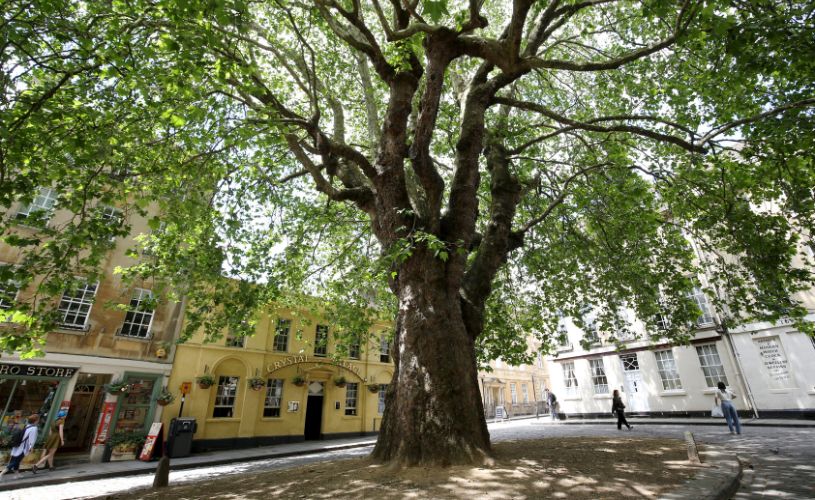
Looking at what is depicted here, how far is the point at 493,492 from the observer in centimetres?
455

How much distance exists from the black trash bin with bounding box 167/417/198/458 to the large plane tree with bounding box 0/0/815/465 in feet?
29.1

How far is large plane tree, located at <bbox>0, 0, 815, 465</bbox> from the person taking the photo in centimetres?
579

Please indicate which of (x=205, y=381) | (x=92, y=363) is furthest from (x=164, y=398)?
(x=92, y=363)

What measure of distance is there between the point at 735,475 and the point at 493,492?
3.90 metres

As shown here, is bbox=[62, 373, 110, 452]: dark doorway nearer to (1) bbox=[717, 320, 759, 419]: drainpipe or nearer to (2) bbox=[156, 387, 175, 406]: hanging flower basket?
(2) bbox=[156, 387, 175, 406]: hanging flower basket

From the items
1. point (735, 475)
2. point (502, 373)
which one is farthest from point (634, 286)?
point (502, 373)

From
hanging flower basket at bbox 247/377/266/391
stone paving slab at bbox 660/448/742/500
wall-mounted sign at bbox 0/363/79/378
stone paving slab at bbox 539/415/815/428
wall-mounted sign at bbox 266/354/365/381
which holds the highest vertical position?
wall-mounted sign at bbox 266/354/365/381

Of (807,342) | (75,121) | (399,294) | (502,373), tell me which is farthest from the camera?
(502,373)

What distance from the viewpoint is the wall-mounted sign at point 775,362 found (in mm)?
16344

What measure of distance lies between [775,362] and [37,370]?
1182 inches

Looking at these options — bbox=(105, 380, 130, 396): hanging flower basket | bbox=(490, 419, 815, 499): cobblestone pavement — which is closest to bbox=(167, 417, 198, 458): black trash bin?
bbox=(105, 380, 130, 396): hanging flower basket

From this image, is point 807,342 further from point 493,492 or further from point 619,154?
point 493,492

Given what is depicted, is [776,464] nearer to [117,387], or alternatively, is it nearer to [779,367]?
[779,367]

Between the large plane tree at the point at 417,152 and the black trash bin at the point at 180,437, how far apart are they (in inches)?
349
